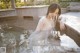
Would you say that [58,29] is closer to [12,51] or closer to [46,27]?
[46,27]

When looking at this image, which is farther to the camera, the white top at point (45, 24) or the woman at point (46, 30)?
the white top at point (45, 24)

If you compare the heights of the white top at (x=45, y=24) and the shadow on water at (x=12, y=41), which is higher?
the white top at (x=45, y=24)

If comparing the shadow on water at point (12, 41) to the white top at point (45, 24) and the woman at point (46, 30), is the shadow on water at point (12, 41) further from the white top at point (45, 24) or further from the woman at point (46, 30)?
the white top at point (45, 24)

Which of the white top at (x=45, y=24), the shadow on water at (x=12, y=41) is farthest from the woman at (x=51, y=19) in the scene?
the shadow on water at (x=12, y=41)

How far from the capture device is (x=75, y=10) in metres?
3.21

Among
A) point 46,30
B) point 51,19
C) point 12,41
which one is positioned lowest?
point 12,41

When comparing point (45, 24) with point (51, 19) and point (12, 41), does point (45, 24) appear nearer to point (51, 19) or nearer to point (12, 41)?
point (51, 19)

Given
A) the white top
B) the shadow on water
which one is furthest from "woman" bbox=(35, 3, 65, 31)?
the shadow on water

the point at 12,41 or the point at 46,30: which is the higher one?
the point at 46,30

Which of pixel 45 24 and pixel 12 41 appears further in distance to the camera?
pixel 12 41

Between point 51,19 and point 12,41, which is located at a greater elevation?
point 51,19

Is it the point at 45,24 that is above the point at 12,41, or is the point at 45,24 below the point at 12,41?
above

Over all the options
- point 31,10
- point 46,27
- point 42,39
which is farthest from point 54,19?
point 31,10

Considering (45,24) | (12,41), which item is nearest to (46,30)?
(45,24)
